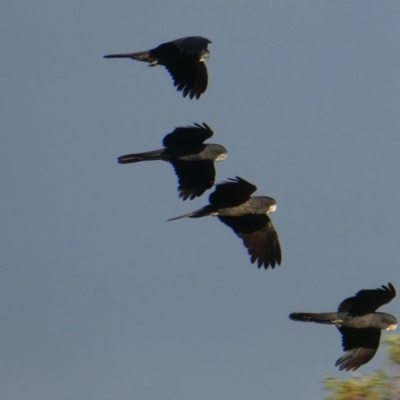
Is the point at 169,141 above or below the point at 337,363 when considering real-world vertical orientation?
above

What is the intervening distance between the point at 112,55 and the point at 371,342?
6427 mm

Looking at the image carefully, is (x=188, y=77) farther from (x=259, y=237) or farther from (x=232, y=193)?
(x=259, y=237)

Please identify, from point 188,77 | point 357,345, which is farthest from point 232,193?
point 357,345

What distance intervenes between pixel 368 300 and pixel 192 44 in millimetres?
4872

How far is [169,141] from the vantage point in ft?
65.5

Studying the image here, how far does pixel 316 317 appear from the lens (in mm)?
19125

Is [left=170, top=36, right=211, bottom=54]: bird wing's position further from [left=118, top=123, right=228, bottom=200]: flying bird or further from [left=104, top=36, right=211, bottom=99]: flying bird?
[left=118, top=123, right=228, bottom=200]: flying bird

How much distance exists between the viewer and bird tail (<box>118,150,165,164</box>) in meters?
20.1

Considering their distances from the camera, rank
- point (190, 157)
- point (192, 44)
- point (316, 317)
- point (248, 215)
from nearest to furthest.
→ 1. point (316, 317)
2. point (192, 44)
3. point (190, 157)
4. point (248, 215)

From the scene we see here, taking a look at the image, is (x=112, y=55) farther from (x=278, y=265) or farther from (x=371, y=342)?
(x=371, y=342)

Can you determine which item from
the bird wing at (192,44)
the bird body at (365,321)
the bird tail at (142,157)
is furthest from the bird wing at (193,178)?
the bird body at (365,321)

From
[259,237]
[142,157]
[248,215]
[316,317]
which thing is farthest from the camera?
[259,237]

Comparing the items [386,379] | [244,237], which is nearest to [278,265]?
[244,237]

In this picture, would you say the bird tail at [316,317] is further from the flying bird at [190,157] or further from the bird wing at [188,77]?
the bird wing at [188,77]
